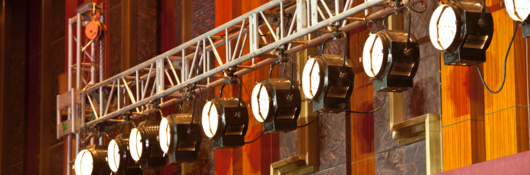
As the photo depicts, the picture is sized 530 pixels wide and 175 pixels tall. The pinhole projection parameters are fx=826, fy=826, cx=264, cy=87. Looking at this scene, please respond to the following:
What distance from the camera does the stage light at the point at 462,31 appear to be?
4438mm

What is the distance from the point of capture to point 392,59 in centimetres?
483

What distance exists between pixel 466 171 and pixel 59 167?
6752mm

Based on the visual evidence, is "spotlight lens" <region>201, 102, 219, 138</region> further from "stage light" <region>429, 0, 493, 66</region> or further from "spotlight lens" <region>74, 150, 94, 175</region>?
"stage light" <region>429, 0, 493, 66</region>

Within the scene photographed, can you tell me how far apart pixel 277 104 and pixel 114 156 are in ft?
7.53

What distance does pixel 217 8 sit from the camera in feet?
26.0

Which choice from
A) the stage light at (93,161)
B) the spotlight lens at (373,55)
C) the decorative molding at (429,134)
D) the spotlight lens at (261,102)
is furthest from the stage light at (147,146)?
the spotlight lens at (373,55)

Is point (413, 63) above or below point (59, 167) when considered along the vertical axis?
above

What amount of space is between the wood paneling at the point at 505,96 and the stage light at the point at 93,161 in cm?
380

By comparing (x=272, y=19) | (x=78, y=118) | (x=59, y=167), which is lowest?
(x=59, y=167)

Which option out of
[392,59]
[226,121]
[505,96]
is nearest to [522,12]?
[392,59]

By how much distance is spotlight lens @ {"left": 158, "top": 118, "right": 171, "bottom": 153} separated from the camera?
6674mm

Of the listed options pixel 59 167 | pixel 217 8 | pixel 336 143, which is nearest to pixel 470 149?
pixel 336 143

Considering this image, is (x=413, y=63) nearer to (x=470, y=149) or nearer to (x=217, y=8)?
(x=470, y=149)

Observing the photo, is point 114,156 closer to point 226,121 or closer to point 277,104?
point 226,121
